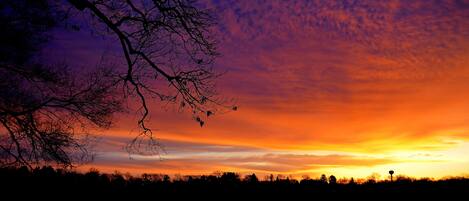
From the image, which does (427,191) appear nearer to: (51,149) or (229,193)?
(229,193)

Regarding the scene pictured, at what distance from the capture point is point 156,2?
459 inches

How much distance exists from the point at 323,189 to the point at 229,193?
8.13 feet

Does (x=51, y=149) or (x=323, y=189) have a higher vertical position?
(x=51, y=149)

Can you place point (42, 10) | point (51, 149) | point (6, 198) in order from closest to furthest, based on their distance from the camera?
1. point (6, 198)
2. point (42, 10)
3. point (51, 149)

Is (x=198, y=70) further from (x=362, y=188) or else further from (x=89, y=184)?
(x=362, y=188)

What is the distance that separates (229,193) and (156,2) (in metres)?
4.79

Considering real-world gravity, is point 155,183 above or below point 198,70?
below

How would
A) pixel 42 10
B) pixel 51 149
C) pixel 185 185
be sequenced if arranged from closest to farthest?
pixel 185 185, pixel 42 10, pixel 51 149

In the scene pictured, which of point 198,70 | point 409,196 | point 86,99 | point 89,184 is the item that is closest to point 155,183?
point 89,184

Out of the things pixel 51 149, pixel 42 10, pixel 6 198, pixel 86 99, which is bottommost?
pixel 6 198

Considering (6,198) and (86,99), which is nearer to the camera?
(6,198)

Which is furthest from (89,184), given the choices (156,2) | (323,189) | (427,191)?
(427,191)

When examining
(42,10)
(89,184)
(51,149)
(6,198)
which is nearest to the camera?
(6,198)

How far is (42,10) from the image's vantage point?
39.4 ft
